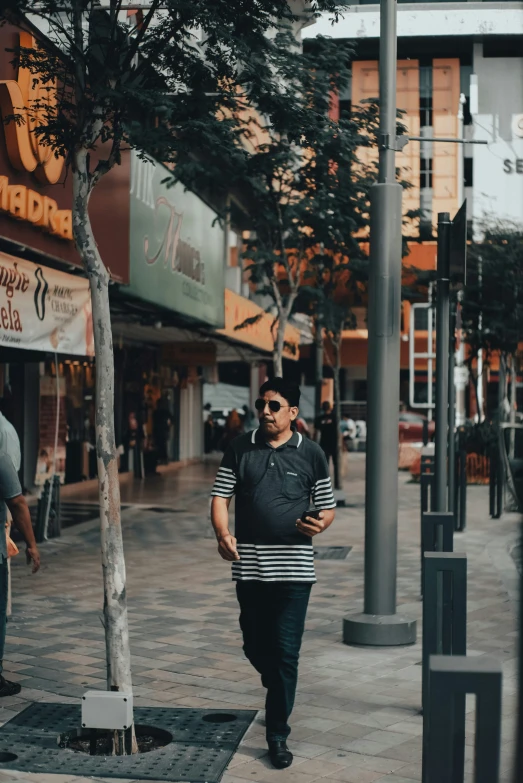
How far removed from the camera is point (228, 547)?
17.3ft

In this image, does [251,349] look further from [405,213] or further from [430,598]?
[430,598]

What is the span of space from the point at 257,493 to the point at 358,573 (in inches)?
254

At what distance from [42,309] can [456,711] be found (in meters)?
9.16

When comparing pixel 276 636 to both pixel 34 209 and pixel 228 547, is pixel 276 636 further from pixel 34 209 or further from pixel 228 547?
pixel 34 209

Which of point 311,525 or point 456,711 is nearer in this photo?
point 456,711

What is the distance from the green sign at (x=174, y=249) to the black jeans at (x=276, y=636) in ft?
27.6

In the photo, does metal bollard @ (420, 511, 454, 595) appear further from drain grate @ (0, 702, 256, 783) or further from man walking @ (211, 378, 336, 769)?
drain grate @ (0, 702, 256, 783)

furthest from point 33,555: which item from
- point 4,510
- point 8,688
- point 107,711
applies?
point 107,711

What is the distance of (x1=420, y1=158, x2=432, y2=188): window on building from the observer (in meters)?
19.5

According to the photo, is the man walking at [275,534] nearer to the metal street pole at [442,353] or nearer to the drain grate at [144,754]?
the drain grate at [144,754]

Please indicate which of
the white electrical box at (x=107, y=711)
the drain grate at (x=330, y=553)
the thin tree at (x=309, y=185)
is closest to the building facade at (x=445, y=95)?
the thin tree at (x=309, y=185)

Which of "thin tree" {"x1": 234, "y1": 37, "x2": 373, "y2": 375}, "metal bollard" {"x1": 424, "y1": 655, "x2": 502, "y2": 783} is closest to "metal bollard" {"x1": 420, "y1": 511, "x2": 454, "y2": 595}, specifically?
"metal bollard" {"x1": 424, "y1": 655, "x2": 502, "y2": 783}

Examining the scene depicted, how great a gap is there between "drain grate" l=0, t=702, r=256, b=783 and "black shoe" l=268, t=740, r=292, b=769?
0.23 m

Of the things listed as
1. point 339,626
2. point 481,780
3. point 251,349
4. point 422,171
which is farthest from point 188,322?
point 481,780
